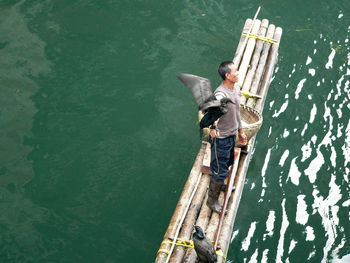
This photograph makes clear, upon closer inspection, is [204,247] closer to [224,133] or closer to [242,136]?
[224,133]

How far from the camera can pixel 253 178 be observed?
841cm

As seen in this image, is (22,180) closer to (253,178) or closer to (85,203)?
(85,203)

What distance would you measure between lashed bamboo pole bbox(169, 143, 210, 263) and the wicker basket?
0.74 metres

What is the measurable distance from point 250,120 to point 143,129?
7.93ft

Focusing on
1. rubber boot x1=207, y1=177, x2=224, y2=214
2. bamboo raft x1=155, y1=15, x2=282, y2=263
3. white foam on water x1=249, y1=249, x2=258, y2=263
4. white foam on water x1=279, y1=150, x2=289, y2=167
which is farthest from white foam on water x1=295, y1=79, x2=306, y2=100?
rubber boot x1=207, y1=177, x2=224, y2=214

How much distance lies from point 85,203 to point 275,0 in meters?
9.22

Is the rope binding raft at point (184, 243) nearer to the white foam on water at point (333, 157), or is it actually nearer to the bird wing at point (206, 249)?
the bird wing at point (206, 249)

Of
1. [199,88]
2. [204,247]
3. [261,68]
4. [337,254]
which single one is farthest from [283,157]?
[204,247]

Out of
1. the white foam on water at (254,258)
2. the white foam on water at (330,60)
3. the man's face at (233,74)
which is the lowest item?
the white foam on water at (254,258)

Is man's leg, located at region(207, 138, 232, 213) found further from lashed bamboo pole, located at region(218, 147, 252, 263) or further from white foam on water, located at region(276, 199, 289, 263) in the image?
white foam on water, located at region(276, 199, 289, 263)

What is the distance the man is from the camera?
18.9ft

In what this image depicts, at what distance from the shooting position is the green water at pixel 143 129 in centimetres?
728

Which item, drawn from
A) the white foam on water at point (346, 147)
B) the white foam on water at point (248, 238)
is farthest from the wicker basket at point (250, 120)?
the white foam on water at point (346, 147)

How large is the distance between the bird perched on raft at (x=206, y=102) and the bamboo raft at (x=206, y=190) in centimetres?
143
